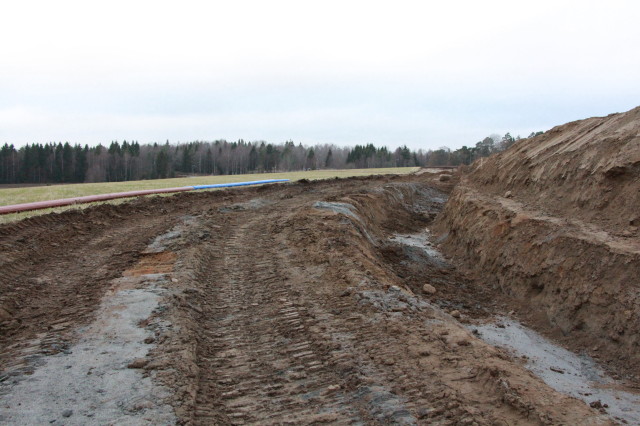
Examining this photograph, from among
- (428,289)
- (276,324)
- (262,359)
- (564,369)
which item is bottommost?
(564,369)

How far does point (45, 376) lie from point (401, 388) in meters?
3.37

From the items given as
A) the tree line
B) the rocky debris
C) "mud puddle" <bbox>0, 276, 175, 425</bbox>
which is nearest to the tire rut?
"mud puddle" <bbox>0, 276, 175, 425</bbox>

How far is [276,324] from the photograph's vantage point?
5617 millimetres

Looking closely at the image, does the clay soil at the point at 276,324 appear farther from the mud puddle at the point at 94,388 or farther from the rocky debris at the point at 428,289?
the rocky debris at the point at 428,289

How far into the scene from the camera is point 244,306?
6.25 metres

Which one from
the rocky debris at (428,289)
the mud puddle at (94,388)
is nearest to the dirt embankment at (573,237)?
the rocky debris at (428,289)

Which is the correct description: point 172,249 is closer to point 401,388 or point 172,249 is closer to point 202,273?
point 202,273

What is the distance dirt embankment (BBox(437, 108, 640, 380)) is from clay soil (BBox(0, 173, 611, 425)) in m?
0.93

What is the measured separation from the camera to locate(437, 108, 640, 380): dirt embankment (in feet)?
22.6

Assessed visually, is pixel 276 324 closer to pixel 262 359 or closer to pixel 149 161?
pixel 262 359

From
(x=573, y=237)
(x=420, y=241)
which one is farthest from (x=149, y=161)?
(x=573, y=237)

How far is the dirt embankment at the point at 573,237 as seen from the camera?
271 inches

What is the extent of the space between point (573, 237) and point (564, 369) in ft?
9.91

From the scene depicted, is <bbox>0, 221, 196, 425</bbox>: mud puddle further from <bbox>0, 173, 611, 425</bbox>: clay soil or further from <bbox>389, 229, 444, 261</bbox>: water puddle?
<bbox>389, 229, 444, 261</bbox>: water puddle
